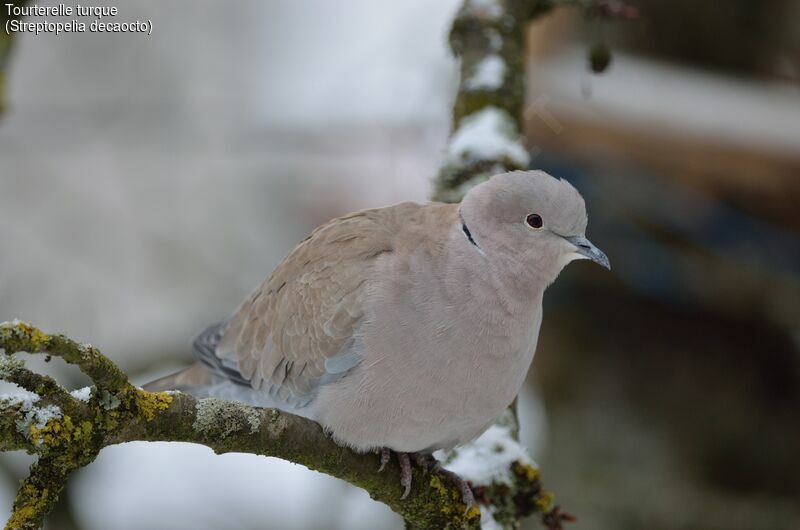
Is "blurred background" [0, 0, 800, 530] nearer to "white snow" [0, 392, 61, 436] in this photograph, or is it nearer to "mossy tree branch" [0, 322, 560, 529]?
"mossy tree branch" [0, 322, 560, 529]

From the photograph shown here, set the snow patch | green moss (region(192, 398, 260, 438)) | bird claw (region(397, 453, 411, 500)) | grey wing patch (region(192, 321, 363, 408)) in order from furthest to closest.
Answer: the snow patch → grey wing patch (region(192, 321, 363, 408)) → bird claw (region(397, 453, 411, 500)) → green moss (region(192, 398, 260, 438))

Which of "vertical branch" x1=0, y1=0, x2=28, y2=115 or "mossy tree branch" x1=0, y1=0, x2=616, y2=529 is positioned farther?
"vertical branch" x1=0, y1=0, x2=28, y2=115

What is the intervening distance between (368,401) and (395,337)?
0.60ft

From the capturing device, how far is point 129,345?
Result: 5.18 metres

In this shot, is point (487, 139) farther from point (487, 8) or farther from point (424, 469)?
point (424, 469)

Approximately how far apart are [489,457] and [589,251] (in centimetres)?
66

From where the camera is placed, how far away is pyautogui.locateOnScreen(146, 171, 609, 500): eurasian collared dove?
241 cm

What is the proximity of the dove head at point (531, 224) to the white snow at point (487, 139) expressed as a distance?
2.19 feet

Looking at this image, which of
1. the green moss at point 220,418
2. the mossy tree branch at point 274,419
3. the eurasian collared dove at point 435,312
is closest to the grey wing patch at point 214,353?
the eurasian collared dove at point 435,312

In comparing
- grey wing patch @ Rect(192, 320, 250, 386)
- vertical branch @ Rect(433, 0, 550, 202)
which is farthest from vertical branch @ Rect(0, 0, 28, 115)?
vertical branch @ Rect(433, 0, 550, 202)

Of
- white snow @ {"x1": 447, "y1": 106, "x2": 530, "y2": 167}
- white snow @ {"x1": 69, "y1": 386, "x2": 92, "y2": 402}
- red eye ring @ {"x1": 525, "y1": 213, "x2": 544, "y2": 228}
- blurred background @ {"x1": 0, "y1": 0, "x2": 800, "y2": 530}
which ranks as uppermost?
white snow @ {"x1": 447, "y1": 106, "x2": 530, "y2": 167}

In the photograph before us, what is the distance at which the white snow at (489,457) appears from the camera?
2580 millimetres

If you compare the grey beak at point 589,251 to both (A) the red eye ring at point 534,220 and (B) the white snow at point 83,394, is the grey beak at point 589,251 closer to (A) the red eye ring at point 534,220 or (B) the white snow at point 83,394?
(A) the red eye ring at point 534,220

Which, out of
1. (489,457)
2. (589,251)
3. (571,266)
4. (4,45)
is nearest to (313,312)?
(489,457)
